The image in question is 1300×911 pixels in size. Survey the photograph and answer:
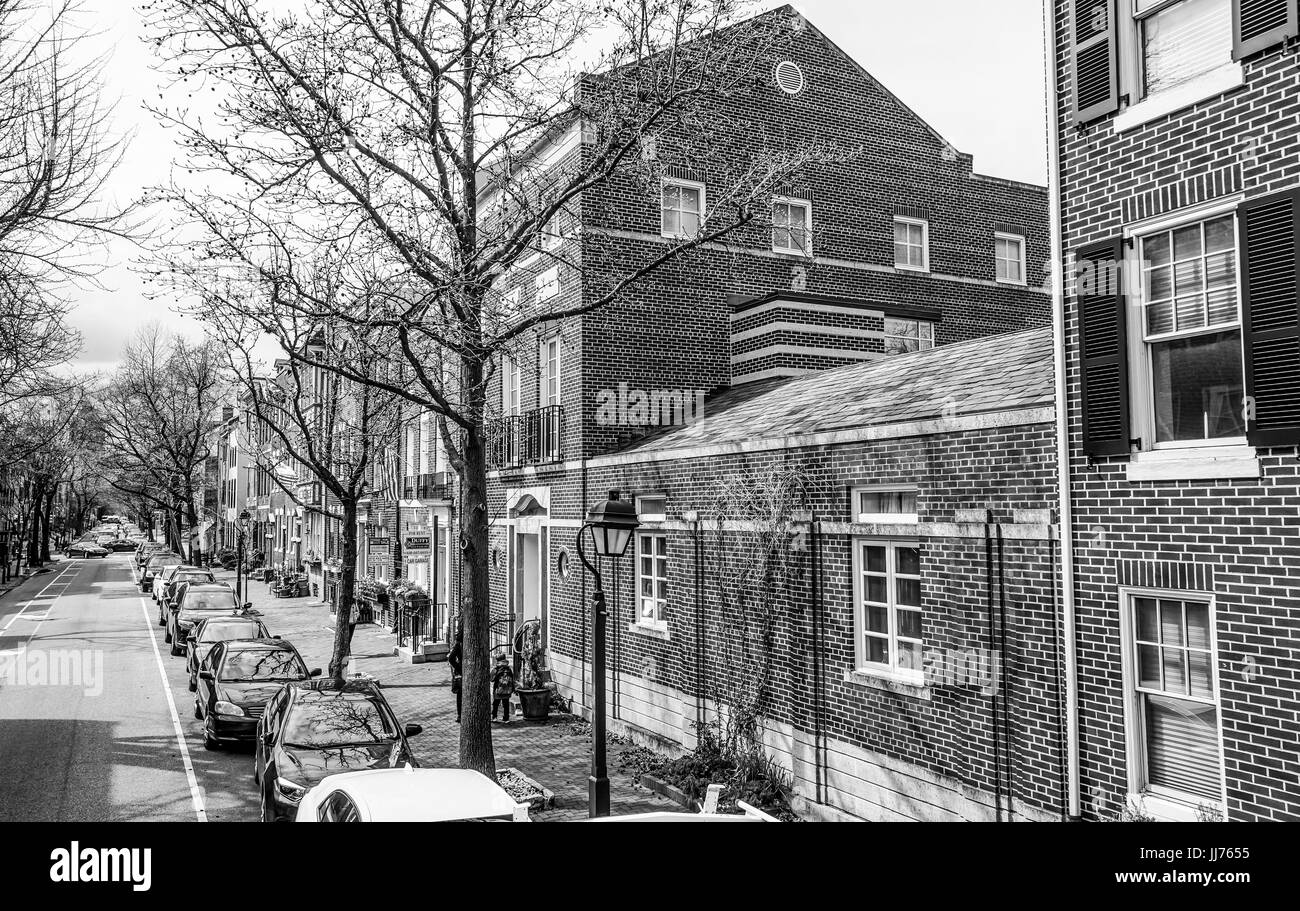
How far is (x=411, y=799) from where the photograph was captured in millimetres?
6832

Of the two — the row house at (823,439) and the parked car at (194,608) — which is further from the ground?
the row house at (823,439)

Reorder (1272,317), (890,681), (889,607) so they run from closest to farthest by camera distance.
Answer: (1272,317) → (890,681) → (889,607)

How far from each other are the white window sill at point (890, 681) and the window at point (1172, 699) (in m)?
2.36

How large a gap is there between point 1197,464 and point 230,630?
19819mm

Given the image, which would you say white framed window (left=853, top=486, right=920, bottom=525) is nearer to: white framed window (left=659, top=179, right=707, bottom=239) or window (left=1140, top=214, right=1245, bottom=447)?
window (left=1140, top=214, right=1245, bottom=447)

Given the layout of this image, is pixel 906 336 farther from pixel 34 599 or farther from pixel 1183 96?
pixel 34 599

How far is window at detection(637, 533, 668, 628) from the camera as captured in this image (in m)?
14.9

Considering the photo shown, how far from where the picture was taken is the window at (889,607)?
9.93 metres

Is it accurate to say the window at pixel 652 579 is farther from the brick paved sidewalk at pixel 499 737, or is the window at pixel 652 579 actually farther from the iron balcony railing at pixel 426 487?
the iron balcony railing at pixel 426 487

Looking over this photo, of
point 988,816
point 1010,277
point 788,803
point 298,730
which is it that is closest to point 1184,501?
point 988,816

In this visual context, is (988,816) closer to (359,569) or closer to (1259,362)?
(1259,362)

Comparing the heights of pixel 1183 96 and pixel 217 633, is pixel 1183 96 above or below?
above

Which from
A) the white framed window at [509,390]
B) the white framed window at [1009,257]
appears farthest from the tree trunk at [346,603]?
the white framed window at [1009,257]

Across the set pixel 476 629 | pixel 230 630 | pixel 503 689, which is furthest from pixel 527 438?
pixel 230 630
